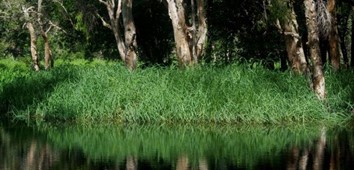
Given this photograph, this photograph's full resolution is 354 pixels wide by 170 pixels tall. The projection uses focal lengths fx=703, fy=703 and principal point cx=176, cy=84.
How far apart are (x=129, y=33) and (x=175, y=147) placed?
11.6 metres

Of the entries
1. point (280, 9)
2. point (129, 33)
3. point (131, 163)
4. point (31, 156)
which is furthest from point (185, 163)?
point (129, 33)

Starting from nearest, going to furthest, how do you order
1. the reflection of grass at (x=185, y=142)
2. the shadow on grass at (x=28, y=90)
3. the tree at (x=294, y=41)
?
the reflection of grass at (x=185, y=142) → the tree at (x=294, y=41) → the shadow on grass at (x=28, y=90)

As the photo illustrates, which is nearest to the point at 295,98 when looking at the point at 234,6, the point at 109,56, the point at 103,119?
the point at 103,119

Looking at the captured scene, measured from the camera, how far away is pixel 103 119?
17953 mm

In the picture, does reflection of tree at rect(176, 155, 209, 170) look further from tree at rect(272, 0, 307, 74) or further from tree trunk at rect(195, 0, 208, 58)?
tree trunk at rect(195, 0, 208, 58)

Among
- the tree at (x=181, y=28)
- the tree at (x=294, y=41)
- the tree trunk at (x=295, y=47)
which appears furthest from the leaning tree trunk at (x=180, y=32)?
the tree trunk at (x=295, y=47)

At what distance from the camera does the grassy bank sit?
16.6m

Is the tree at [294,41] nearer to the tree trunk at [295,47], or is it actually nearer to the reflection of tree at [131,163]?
the tree trunk at [295,47]

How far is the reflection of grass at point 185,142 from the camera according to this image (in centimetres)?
1216

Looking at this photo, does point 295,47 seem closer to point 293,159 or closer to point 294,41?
point 294,41

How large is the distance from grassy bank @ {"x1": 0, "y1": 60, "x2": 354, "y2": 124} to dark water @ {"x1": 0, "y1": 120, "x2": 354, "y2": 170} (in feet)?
2.14

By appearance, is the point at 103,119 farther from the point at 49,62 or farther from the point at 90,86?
the point at 49,62

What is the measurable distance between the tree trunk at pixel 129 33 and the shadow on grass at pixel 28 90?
3.69 meters

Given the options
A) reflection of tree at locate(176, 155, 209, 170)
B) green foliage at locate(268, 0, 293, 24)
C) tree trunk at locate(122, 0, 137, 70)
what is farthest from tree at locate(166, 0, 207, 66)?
reflection of tree at locate(176, 155, 209, 170)
